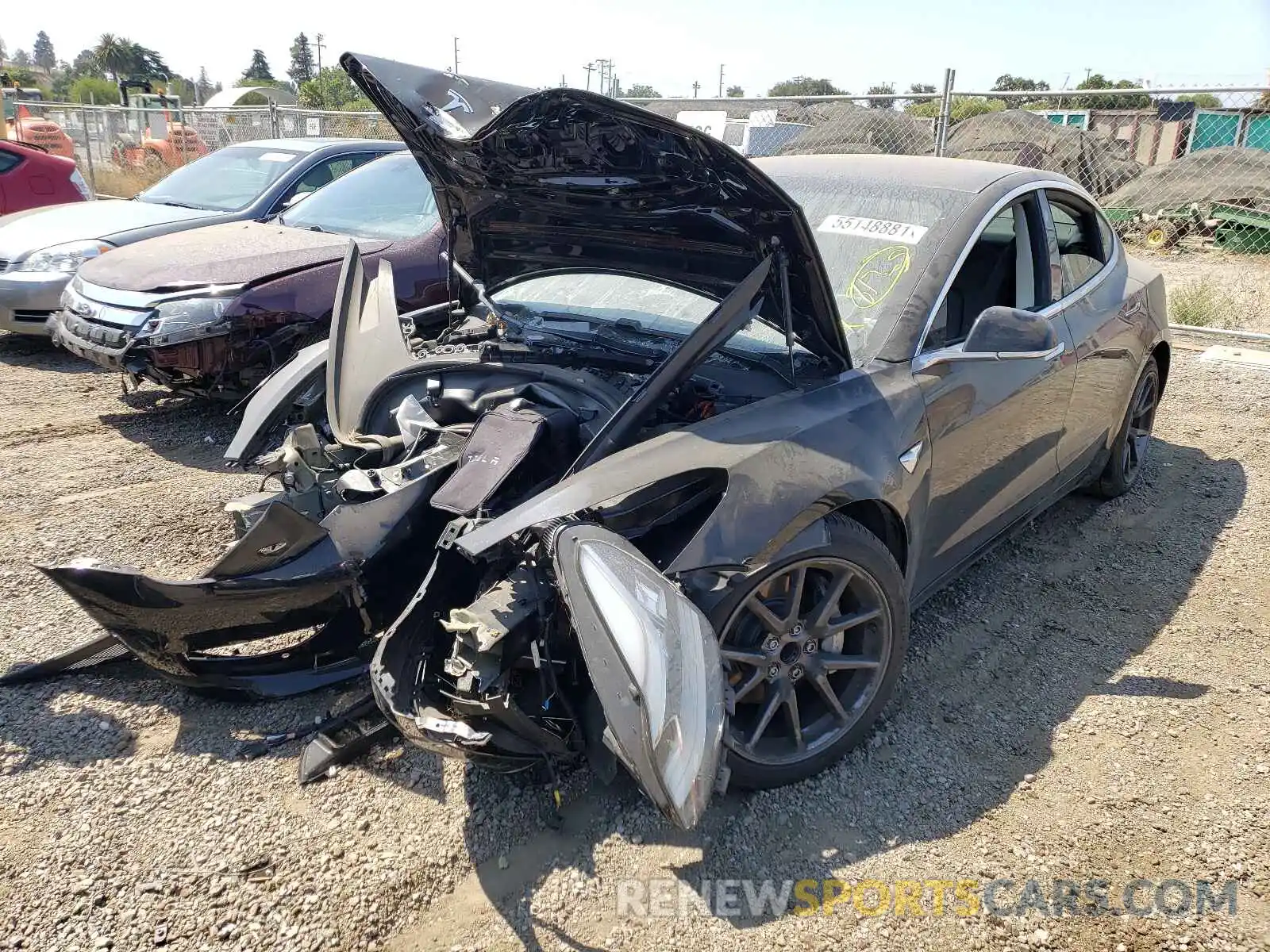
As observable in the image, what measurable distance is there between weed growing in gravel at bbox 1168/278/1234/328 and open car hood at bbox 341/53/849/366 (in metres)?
7.24

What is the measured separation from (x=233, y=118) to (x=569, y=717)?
17.3 m

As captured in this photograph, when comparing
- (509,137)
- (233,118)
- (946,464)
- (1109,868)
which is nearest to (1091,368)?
(946,464)

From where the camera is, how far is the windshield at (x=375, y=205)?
6.18 meters

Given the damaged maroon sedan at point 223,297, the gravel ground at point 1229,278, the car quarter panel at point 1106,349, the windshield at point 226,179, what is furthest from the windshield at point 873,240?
the gravel ground at point 1229,278

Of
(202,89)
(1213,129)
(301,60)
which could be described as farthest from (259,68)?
(1213,129)

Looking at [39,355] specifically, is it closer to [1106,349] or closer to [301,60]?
[1106,349]

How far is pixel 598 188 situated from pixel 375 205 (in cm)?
393

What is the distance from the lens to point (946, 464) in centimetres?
304

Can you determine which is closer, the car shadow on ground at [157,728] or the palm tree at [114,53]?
the car shadow on ground at [157,728]

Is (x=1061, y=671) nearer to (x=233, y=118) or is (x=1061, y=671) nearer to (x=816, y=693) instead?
(x=816, y=693)

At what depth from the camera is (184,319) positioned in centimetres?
505

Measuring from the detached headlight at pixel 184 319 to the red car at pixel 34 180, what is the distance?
19.2 feet

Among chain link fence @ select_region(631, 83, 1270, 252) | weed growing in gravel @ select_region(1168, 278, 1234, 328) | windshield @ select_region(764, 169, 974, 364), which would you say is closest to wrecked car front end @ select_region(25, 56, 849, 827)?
windshield @ select_region(764, 169, 974, 364)

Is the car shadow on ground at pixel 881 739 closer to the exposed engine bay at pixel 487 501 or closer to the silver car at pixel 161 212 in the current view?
the exposed engine bay at pixel 487 501
